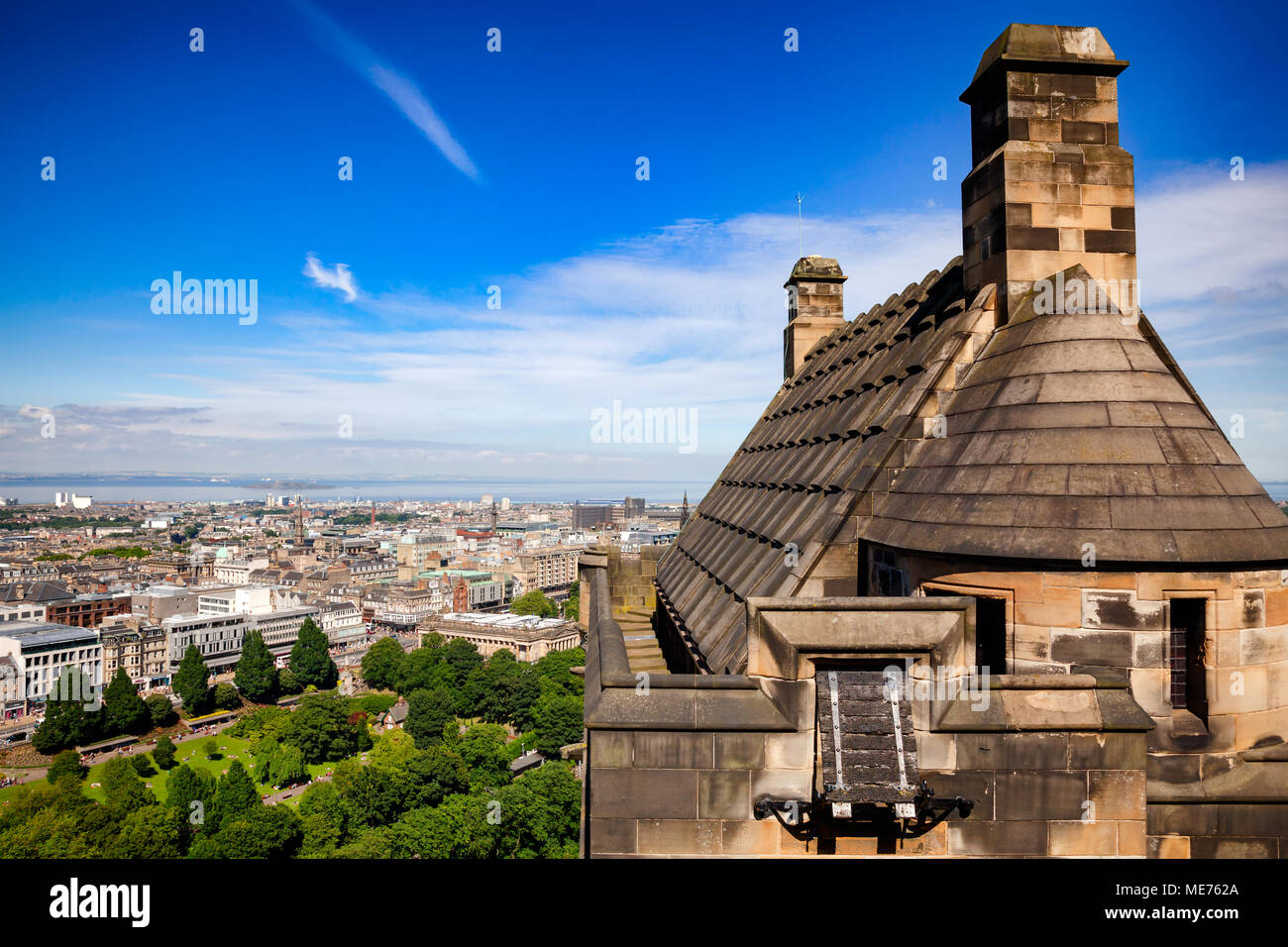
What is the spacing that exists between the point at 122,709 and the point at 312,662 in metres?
34.7

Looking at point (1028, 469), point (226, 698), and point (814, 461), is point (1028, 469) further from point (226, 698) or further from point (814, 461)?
point (226, 698)

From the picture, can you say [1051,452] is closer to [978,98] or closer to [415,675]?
[978,98]

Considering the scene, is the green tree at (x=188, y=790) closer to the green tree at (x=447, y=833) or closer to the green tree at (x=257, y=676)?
the green tree at (x=447, y=833)

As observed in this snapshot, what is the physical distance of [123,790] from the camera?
2472 inches

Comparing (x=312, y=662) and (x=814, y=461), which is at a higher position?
(x=814, y=461)

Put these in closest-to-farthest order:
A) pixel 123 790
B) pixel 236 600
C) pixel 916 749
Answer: pixel 916 749 < pixel 123 790 < pixel 236 600

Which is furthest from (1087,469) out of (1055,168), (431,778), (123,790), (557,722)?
(557,722)

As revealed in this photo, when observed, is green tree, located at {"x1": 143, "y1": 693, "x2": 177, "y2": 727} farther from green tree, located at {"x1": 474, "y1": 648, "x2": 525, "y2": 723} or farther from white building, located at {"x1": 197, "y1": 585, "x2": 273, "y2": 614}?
white building, located at {"x1": 197, "y1": 585, "x2": 273, "y2": 614}

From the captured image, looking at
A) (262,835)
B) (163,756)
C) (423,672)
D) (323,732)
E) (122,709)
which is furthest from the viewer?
(423,672)

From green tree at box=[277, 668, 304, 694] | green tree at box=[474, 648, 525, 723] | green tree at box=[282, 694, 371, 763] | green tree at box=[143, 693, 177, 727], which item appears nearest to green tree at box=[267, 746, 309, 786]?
green tree at box=[282, 694, 371, 763]

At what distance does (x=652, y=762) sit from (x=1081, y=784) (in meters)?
3.31

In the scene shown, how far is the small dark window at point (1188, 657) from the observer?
266 inches
